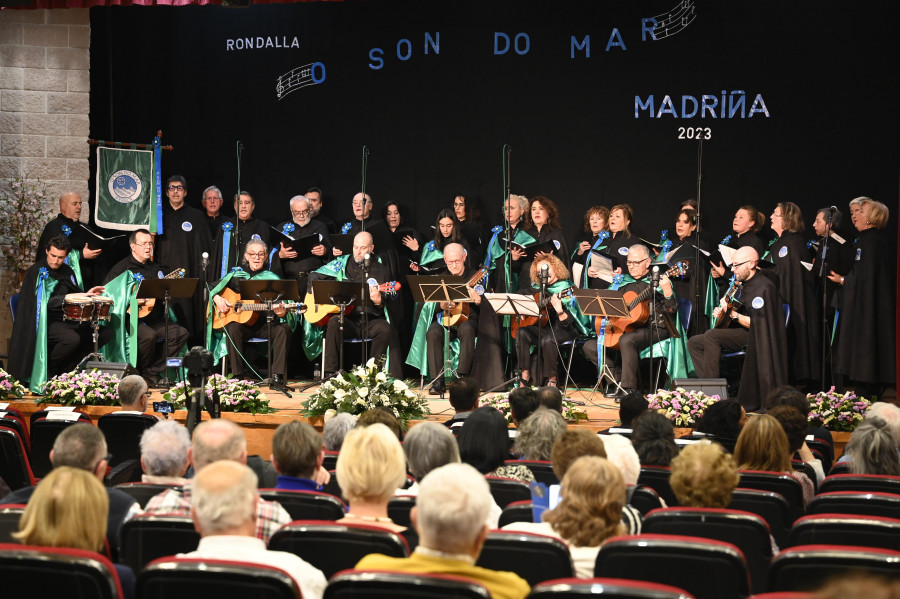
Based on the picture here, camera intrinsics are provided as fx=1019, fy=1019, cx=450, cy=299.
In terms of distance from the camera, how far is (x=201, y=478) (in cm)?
301

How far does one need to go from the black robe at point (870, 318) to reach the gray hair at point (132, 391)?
6745 millimetres

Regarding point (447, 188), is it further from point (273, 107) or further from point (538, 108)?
point (273, 107)

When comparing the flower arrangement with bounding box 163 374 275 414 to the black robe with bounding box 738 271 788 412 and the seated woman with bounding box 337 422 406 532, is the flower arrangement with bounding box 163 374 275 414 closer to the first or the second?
the black robe with bounding box 738 271 788 412

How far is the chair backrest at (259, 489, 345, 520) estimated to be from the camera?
376 cm

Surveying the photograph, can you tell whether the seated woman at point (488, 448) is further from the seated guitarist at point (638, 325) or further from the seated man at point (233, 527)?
the seated guitarist at point (638, 325)

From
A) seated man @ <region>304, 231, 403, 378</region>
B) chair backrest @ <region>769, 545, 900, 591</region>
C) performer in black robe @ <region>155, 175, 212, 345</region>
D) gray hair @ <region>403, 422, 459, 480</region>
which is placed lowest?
chair backrest @ <region>769, 545, 900, 591</region>

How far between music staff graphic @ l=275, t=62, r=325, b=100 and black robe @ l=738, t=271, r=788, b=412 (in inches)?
235

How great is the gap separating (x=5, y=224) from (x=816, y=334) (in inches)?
356

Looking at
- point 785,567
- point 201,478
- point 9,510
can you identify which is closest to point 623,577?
point 785,567

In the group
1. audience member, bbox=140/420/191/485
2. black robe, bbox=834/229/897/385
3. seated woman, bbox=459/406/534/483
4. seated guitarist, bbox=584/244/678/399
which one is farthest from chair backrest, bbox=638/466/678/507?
black robe, bbox=834/229/897/385

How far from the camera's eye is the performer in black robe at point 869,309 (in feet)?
32.5

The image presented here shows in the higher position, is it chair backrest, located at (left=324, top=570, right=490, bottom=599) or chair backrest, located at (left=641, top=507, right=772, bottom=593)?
chair backrest, located at (left=324, top=570, right=490, bottom=599)

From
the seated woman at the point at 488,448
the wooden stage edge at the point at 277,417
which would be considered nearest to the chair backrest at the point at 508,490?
the seated woman at the point at 488,448

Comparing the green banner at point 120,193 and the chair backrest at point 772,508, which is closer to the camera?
the chair backrest at point 772,508
